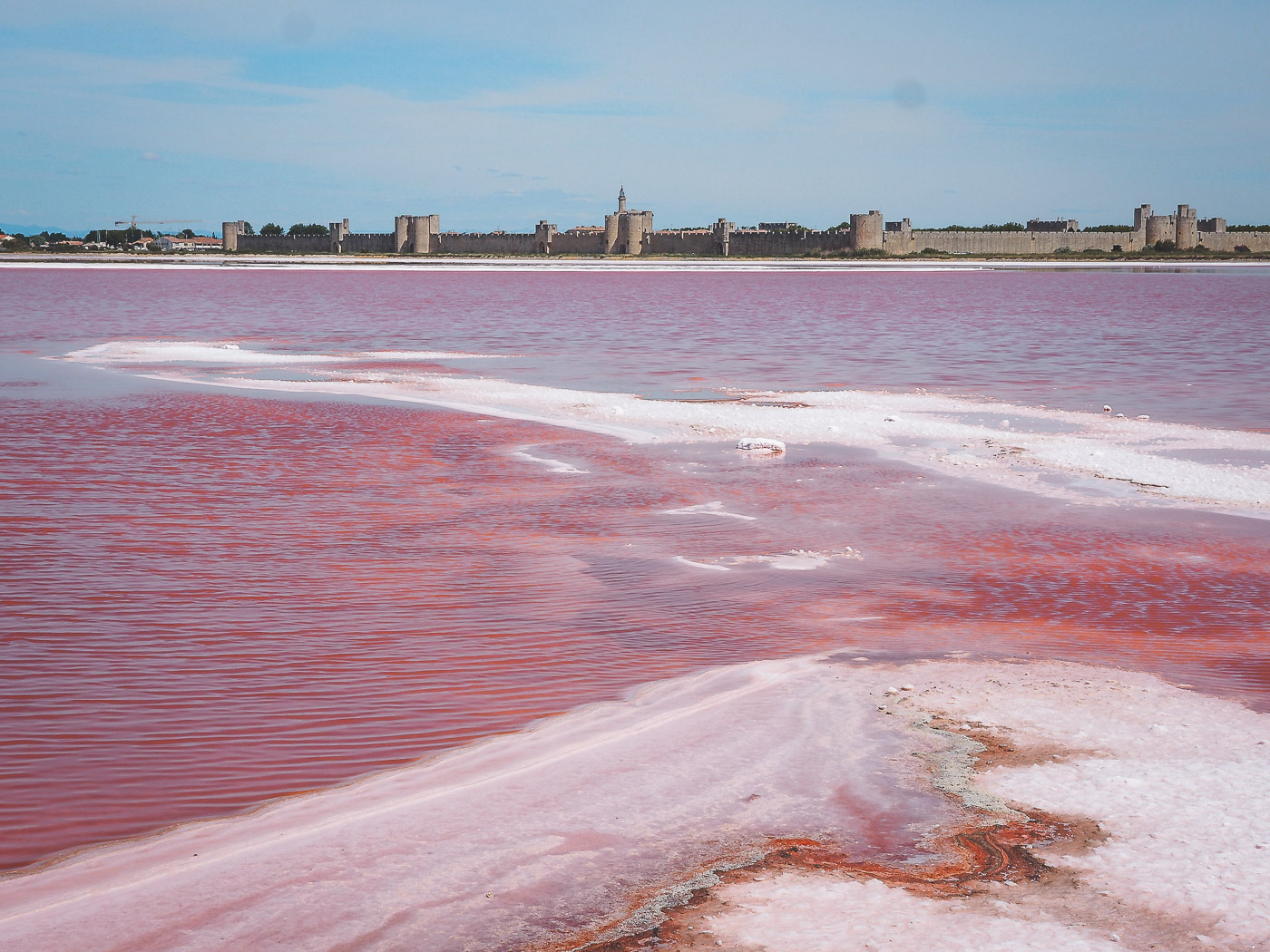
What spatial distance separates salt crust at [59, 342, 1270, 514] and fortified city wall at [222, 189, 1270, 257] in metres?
102

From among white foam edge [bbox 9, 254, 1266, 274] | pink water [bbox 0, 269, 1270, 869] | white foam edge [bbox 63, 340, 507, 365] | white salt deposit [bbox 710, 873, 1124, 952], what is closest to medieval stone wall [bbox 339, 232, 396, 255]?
white foam edge [bbox 9, 254, 1266, 274]

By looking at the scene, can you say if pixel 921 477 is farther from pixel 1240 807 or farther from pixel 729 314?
pixel 729 314

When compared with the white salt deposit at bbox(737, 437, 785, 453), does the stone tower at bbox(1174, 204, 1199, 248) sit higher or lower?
higher

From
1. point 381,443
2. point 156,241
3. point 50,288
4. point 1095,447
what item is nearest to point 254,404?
point 381,443

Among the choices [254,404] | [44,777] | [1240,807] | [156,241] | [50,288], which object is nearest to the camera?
[1240,807]

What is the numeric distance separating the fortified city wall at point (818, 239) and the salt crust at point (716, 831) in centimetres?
11234

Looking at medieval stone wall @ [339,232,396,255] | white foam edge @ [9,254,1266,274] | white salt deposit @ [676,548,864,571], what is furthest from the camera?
medieval stone wall @ [339,232,396,255]

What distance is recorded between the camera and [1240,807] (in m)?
3.85

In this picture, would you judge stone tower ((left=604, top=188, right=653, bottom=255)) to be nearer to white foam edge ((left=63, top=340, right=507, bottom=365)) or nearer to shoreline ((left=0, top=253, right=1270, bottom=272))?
shoreline ((left=0, top=253, right=1270, bottom=272))

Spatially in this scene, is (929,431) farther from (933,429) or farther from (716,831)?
(716,831)

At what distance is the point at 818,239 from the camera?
382ft

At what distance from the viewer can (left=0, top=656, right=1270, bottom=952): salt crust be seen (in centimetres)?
318

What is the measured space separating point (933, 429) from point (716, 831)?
872 cm

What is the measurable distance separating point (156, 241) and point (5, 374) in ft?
556
